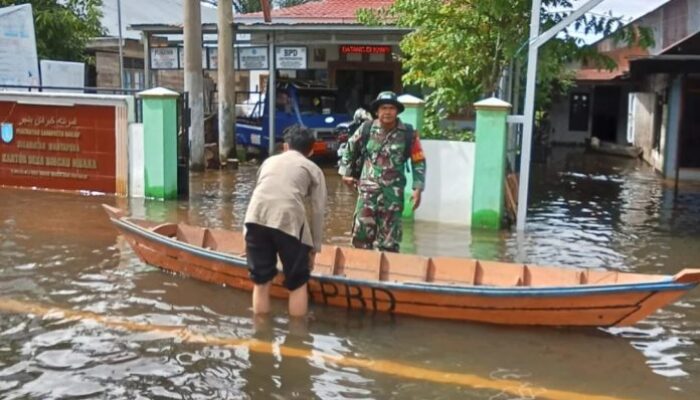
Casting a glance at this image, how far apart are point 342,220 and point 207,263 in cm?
433

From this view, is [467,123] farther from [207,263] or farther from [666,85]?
[207,263]

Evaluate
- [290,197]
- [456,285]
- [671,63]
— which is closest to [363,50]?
[671,63]

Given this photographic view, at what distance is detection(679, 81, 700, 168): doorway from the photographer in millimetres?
16578

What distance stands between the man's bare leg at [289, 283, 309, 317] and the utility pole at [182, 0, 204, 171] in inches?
377

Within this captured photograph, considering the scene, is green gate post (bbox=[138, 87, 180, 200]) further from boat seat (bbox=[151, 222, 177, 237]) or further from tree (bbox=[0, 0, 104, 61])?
tree (bbox=[0, 0, 104, 61])

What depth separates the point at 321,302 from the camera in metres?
6.87

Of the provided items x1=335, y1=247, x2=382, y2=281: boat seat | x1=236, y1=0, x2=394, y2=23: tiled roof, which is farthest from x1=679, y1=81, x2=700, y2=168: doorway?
x1=335, y1=247, x2=382, y2=281: boat seat

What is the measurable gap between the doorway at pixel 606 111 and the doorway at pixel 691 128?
10.5 m

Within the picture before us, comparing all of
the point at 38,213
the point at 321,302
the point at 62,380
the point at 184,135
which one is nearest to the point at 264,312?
the point at 321,302

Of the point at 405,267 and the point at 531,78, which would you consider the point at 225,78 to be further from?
the point at 405,267

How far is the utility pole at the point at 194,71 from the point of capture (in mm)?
15422

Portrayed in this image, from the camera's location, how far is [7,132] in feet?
44.3

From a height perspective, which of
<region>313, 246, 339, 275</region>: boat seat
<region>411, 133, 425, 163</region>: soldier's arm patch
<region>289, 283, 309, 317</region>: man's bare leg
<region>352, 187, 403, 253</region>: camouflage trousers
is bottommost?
<region>289, 283, 309, 317</region>: man's bare leg

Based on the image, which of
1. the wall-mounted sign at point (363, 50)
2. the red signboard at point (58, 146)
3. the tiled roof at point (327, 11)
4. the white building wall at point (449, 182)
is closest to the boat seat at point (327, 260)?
the white building wall at point (449, 182)
